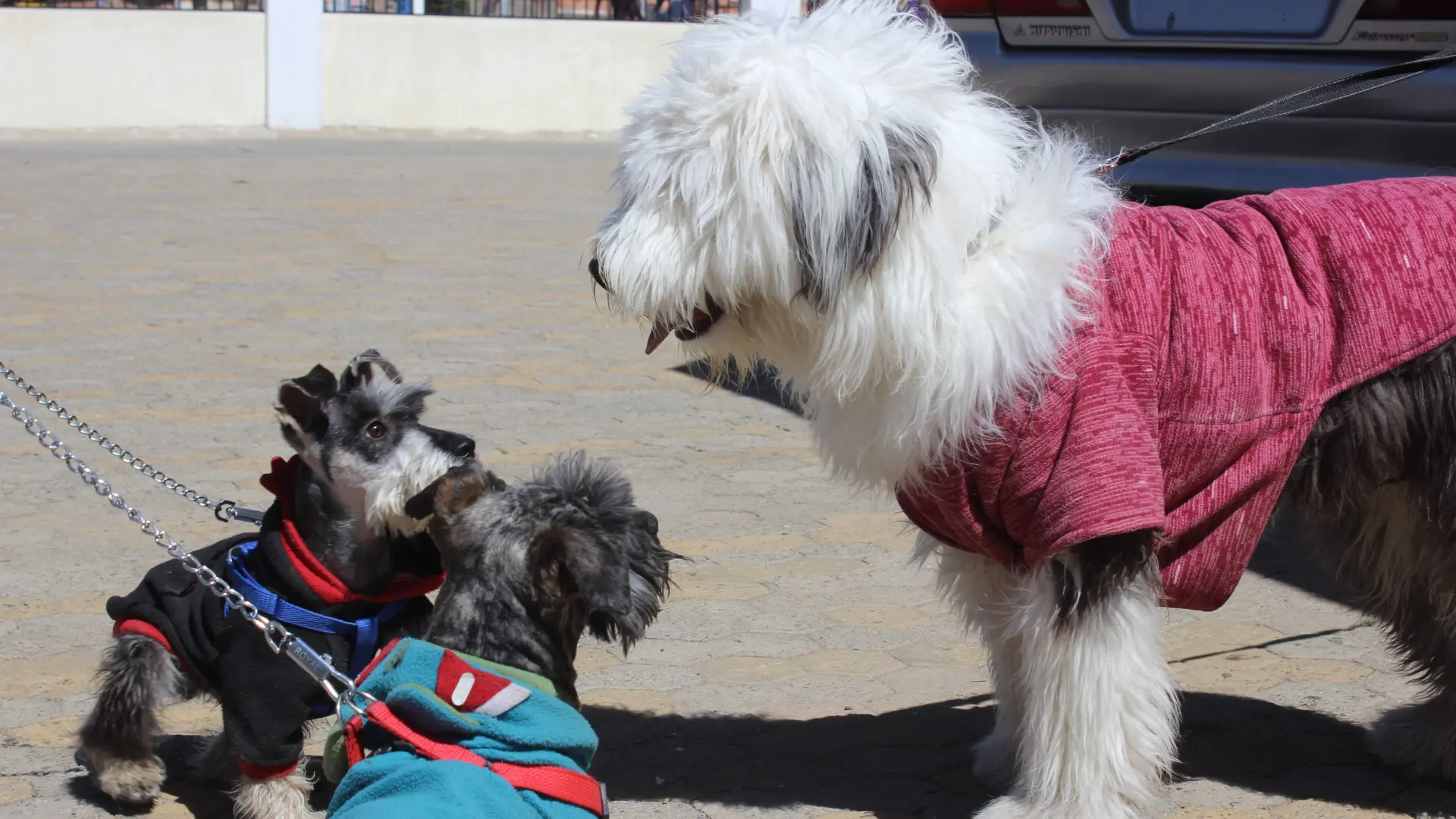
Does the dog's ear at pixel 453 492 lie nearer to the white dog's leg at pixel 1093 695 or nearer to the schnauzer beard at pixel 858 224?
the schnauzer beard at pixel 858 224

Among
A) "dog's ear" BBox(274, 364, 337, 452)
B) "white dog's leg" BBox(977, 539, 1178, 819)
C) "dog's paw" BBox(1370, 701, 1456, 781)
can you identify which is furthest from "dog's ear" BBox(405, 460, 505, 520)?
"dog's paw" BBox(1370, 701, 1456, 781)

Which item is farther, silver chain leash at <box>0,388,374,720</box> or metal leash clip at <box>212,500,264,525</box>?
metal leash clip at <box>212,500,264,525</box>

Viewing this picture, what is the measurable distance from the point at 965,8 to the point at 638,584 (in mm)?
3667

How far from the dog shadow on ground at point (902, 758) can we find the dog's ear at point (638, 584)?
0.66 metres

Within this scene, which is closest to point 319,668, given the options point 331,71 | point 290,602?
point 290,602

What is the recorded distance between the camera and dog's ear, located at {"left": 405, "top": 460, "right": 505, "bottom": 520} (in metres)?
3.22

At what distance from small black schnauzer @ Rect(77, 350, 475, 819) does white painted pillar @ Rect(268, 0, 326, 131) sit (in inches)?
759

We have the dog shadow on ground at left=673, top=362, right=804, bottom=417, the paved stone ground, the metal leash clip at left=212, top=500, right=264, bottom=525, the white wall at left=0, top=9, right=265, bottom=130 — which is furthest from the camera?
the white wall at left=0, top=9, right=265, bottom=130

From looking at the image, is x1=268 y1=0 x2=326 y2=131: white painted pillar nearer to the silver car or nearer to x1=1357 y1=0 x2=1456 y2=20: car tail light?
the silver car

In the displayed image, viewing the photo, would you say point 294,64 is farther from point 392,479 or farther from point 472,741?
point 472,741

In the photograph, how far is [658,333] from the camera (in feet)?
10.0

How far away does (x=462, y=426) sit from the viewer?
6.62m

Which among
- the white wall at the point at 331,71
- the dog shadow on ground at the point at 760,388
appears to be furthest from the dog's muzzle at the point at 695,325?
the white wall at the point at 331,71

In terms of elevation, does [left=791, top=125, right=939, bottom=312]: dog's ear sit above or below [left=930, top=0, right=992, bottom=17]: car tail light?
below
